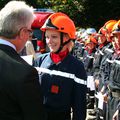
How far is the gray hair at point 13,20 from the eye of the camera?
3.12 meters

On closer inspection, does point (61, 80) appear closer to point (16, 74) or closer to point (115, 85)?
point (16, 74)

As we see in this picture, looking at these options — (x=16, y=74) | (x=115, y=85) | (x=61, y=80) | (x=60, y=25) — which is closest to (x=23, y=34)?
(x=16, y=74)

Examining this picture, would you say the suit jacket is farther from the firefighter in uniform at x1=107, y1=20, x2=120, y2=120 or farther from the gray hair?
the firefighter in uniform at x1=107, y1=20, x2=120, y2=120

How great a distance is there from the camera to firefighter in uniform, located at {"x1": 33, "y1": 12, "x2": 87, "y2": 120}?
4.59m

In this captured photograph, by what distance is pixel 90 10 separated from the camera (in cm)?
3409

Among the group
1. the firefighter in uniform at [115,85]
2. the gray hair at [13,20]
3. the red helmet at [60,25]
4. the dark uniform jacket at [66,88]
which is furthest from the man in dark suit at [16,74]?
the firefighter in uniform at [115,85]

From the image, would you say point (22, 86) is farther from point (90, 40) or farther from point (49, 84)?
point (90, 40)

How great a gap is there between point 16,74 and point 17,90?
0.36ft

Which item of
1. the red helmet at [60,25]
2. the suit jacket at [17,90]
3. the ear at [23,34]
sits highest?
the ear at [23,34]

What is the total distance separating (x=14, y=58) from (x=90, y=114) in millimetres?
7496

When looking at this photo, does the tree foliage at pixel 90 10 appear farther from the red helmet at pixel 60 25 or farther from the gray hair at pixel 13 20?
the gray hair at pixel 13 20

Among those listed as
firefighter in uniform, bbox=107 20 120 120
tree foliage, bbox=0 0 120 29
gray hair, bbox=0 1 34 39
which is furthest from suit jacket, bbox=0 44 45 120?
tree foliage, bbox=0 0 120 29

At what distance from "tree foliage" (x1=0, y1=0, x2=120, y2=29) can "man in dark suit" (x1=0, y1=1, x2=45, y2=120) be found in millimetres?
29623

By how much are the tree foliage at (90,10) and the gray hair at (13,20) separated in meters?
29.6
